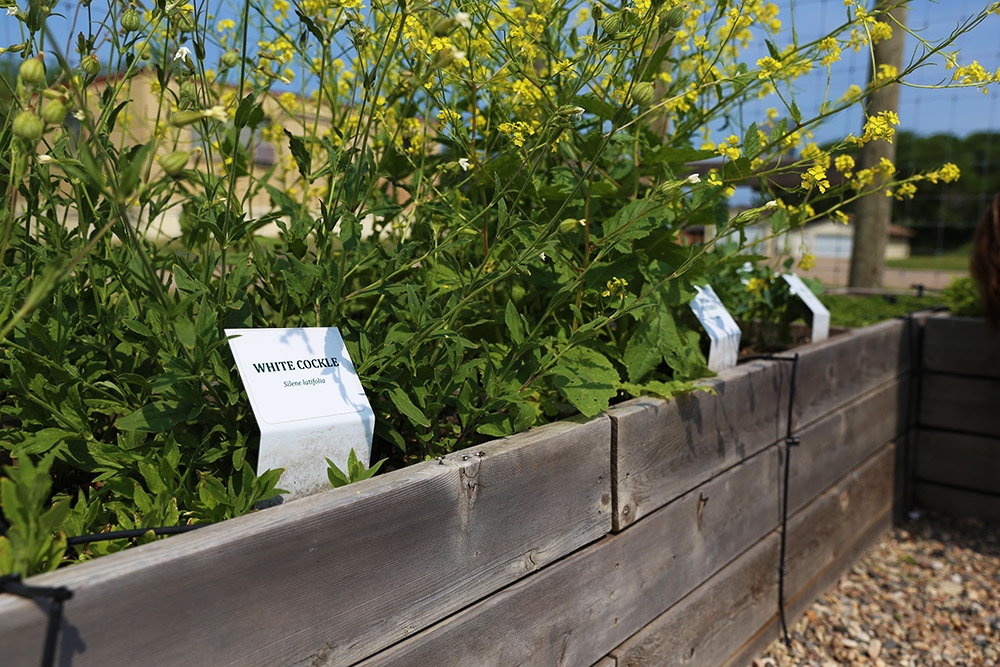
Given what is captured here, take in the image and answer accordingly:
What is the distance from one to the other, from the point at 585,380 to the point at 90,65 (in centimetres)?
74

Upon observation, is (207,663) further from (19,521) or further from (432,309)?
(432,309)

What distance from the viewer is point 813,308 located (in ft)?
6.62

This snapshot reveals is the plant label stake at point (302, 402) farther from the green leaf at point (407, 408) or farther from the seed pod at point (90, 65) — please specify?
the seed pod at point (90, 65)

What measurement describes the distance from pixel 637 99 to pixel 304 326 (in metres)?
0.53

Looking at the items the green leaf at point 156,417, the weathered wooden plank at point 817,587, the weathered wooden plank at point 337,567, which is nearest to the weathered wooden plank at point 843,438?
the weathered wooden plank at point 817,587

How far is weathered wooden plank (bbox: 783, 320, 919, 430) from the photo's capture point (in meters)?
1.85

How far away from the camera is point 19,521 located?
66 cm

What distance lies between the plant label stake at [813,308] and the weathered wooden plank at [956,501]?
38.0 inches

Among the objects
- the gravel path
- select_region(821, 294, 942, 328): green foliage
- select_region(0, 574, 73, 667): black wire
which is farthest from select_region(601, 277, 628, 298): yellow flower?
select_region(821, 294, 942, 328): green foliage

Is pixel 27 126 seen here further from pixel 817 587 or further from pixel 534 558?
pixel 817 587

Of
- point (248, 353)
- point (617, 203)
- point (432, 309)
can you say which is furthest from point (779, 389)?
point (248, 353)

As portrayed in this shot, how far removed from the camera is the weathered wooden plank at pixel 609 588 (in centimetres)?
99

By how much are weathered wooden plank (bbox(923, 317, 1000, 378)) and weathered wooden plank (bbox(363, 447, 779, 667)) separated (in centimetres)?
121

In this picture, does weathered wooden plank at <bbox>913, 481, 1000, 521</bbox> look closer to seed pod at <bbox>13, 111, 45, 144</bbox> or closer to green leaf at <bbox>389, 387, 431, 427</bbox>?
green leaf at <bbox>389, 387, 431, 427</bbox>
